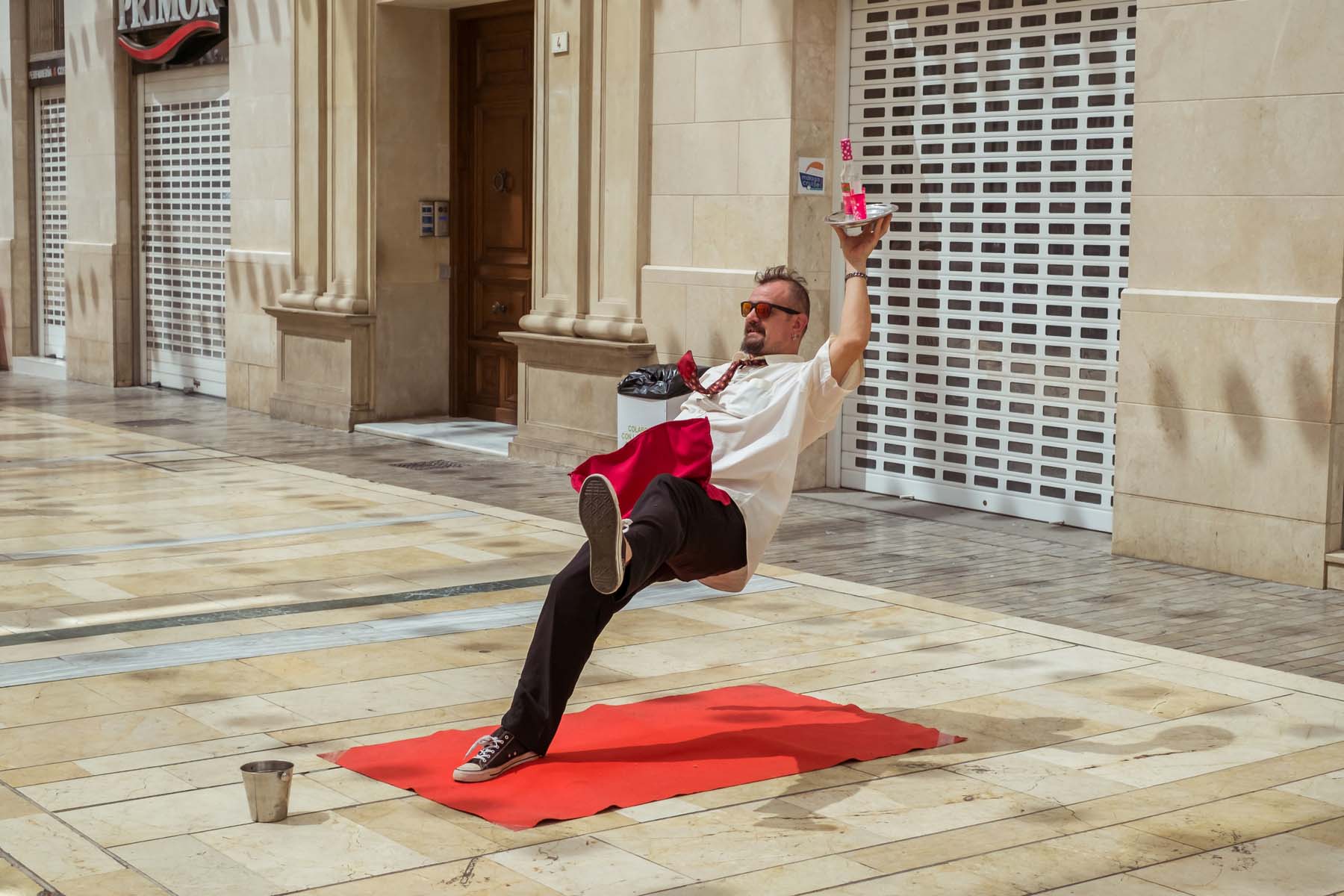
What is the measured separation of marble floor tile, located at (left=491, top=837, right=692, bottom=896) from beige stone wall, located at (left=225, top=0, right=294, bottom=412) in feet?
38.3

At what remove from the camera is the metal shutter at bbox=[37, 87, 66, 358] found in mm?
20844

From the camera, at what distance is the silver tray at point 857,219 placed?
5.28 meters

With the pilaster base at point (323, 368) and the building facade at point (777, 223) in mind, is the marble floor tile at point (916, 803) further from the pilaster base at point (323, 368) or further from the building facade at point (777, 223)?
the pilaster base at point (323, 368)

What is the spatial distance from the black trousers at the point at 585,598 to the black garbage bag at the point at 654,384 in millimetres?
5743

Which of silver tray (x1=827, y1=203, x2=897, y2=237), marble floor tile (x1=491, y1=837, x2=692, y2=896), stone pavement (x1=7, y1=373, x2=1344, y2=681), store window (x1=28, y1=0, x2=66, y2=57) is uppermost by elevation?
store window (x1=28, y1=0, x2=66, y2=57)

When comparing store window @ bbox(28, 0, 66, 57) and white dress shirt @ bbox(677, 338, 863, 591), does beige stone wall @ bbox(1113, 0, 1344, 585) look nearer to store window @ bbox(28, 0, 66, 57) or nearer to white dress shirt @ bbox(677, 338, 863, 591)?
white dress shirt @ bbox(677, 338, 863, 591)

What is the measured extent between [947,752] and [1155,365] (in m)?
3.95

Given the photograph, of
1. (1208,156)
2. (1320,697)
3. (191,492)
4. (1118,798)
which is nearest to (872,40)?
(1208,156)

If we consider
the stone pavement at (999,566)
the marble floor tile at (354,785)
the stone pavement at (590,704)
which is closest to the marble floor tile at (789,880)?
the stone pavement at (590,704)

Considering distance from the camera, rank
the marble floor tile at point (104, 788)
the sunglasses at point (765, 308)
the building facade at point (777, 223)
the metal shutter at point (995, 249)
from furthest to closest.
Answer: the metal shutter at point (995, 249) < the building facade at point (777, 223) < the sunglasses at point (765, 308) < the marble floor tile at point (104, 788)

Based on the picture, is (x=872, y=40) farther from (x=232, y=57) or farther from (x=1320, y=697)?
(x=232, y=57)

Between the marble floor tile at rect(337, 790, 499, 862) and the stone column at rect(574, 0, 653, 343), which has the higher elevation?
the stone column at rect(574, 0, 653, 343)

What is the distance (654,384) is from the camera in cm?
1122

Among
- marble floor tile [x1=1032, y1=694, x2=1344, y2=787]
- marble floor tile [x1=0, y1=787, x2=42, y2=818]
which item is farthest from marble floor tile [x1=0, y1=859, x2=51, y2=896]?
marble floor tile [x1=1032, y1=694, x2=1344, y2=787]
